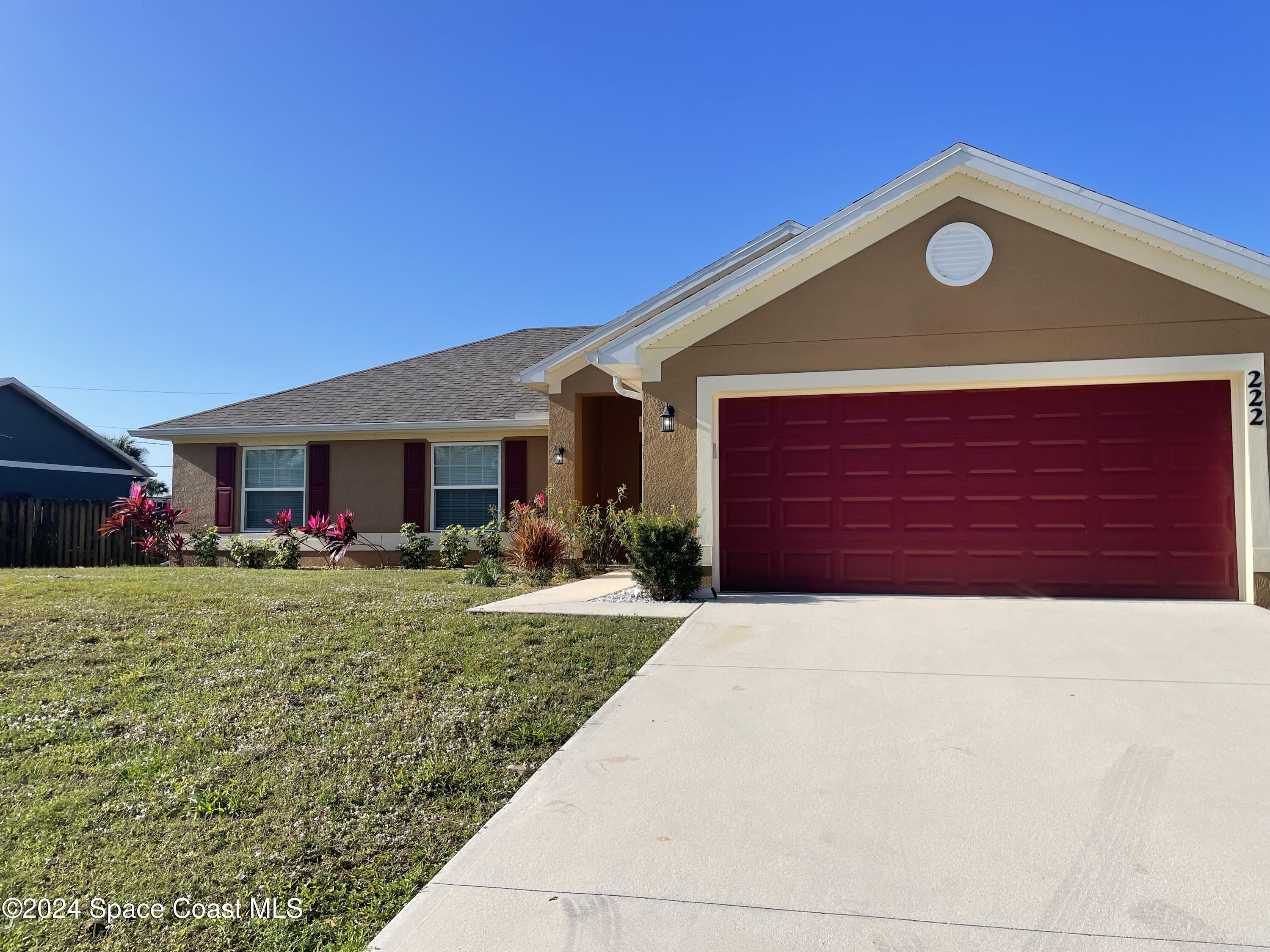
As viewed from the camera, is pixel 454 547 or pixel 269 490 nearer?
pixel 454 547

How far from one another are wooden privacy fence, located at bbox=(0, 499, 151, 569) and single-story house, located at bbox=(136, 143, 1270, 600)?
1296cm

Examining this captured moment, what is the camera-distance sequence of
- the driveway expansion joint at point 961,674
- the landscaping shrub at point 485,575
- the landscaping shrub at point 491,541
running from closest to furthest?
1. the driveway expansion joint at point 961,674
2. the landscaping shrub at point 485,575
3. the landscaping shrub at point 491,541

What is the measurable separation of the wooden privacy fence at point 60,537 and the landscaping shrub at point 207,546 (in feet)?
6.38

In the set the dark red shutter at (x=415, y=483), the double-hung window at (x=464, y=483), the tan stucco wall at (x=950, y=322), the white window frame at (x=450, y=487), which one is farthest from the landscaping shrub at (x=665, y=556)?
the dark red shutter at (x=415, y=483)

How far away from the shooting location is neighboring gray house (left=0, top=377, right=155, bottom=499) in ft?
66.2

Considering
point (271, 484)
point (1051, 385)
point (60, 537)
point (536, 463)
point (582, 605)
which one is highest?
point (1051, 385)

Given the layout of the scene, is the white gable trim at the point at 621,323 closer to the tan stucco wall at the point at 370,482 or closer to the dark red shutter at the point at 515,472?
the dark red shutter at the point at 515,472

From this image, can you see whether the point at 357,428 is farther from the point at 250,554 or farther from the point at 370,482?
the point at 250,554

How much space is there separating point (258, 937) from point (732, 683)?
11.1 feet

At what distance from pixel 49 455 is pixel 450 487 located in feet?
49.0

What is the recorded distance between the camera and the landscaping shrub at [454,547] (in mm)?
13492

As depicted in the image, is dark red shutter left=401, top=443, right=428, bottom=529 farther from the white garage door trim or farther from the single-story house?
the white garage door trim

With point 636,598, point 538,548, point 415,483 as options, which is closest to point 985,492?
point 636,598

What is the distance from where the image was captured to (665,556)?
830cm
